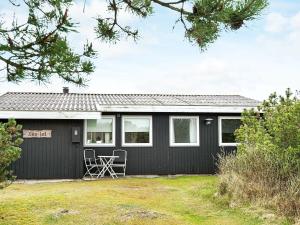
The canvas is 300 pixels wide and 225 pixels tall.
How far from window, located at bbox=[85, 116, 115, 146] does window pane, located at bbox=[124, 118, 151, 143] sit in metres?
0.46

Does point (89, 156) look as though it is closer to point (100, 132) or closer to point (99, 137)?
point (99, 137)

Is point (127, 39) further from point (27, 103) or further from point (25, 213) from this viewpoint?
point (27, 103)

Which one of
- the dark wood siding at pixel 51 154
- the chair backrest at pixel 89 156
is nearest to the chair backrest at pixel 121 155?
the chair backrest at pixel 89 156

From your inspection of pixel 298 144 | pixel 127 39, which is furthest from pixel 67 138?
pixel 127 39

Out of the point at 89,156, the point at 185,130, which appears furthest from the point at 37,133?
the point at 185,130

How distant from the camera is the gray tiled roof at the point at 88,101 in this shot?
46.8 ft

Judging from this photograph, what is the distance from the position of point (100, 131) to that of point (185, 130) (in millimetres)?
2853

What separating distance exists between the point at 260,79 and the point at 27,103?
7.93m

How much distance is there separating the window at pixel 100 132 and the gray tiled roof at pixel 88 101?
0.54m

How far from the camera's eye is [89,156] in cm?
1445

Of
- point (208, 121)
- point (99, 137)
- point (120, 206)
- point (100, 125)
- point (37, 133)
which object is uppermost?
point (208, 121)

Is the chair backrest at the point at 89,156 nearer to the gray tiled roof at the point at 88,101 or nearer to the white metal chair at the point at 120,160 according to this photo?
the white metal chair at the point at 120,160

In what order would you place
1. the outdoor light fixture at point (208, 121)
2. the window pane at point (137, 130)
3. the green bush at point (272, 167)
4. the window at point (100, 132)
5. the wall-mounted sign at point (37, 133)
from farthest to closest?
the outdoor light fixture at point (208, 121)
the window pane at point (137, 130)
the window at point (100, 132)
the wall-mounted sign at point (37, 133)
the green bush at point (272, 167)

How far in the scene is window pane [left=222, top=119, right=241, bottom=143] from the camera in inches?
616
